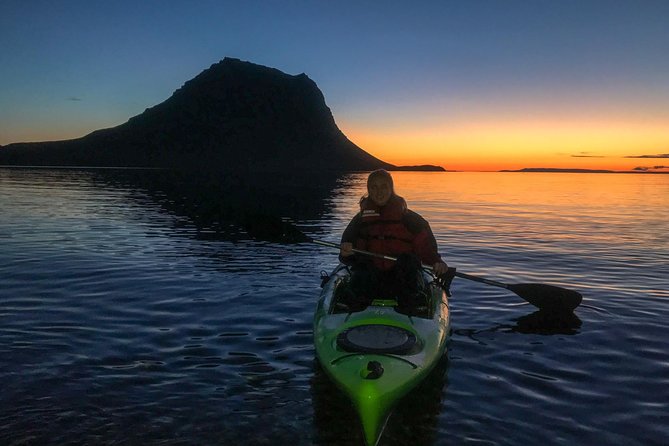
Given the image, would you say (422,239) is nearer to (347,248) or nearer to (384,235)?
(384,235)

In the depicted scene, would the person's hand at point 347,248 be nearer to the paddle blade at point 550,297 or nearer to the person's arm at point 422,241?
the person's arm at point 422,241

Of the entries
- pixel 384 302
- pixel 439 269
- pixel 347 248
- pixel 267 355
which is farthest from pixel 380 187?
pixel 267 355

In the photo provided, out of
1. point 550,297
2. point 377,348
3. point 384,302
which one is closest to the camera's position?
point 377,348

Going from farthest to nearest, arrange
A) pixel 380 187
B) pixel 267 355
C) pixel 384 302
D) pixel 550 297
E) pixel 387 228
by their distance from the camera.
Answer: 1. pixel 550 297
2. pixel 387 228
3. pixel 380 187
4. pixel 267 355
5. pixel 384 302

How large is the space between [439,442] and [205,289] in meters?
8.28

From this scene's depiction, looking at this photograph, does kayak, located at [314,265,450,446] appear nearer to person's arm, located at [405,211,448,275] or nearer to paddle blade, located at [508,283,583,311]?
person's arm, located at [405,211,448,275]

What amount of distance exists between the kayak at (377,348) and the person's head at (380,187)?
144cm

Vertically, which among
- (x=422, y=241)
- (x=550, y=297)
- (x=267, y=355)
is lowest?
(x=267, y=355)

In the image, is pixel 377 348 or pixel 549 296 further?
pixel 549 296

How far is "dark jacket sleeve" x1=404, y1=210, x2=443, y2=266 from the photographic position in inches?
360

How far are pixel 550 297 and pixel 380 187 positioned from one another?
4.76 meters

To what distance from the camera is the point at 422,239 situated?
9180 millimetres

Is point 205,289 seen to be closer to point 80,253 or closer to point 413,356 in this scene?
point 80,253

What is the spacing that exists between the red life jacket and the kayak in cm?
83
